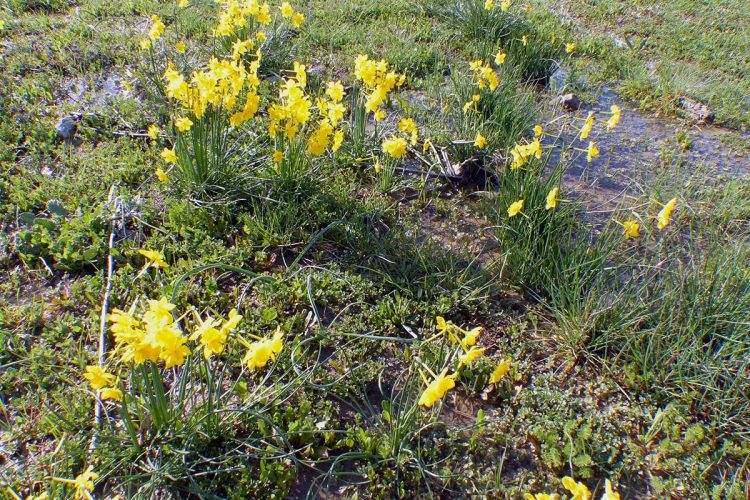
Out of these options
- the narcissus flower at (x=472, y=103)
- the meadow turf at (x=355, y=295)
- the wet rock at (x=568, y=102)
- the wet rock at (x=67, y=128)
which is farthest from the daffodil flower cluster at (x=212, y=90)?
the wet rock at (x=568, y=102)

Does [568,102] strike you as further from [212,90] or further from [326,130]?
[212,90]

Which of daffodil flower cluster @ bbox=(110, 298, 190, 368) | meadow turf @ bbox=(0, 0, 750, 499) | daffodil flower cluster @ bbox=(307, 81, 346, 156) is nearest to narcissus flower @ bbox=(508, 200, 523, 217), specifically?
meadow turf @ bbox=(0, 0, 750, 499)

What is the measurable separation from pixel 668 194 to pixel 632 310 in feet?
4.59

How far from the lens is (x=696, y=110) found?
449cm

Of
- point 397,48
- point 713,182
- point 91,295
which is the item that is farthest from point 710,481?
point 397,48

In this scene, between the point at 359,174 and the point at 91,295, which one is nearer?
the point at 91,295

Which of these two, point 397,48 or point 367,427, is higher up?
point 397,48

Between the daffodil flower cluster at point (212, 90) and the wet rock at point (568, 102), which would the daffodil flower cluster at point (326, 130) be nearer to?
the daffodil flower cluster at point (212, 90)

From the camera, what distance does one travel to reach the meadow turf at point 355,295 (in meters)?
1.92

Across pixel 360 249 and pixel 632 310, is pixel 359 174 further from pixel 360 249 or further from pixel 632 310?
pixel 632 310

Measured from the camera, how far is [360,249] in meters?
2.90

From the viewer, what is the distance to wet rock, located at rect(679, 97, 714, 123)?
14.5 ft

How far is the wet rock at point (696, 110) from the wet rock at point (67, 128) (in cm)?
478

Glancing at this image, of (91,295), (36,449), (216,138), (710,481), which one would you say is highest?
(216,138)
